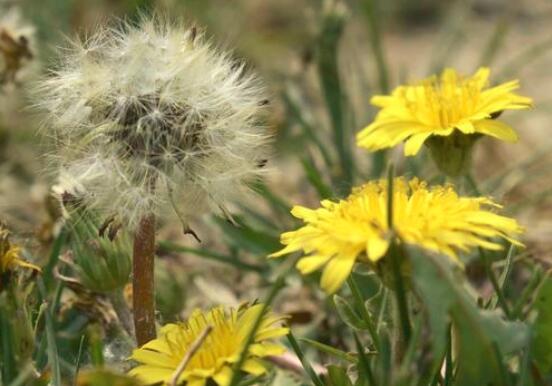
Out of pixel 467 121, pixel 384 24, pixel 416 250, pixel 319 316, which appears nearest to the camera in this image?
pixel 416 250

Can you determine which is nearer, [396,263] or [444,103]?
[396,263]

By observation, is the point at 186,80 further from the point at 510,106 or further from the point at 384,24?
the point at 384,24

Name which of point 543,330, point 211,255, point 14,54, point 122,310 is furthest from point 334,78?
point 543,330

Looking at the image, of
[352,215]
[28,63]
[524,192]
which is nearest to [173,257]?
[28,63]

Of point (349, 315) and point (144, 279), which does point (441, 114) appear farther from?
point (144, 279)

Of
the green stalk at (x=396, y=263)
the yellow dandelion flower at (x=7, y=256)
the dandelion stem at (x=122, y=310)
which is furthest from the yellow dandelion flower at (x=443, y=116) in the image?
the yellow dandelion flower at (x=7, y=256)

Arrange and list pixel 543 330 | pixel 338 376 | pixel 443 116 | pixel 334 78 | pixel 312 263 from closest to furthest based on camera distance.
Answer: pixel 312 263, pixel 338 376, pixel 543 330, pixel 443 116, pixel 334 78
